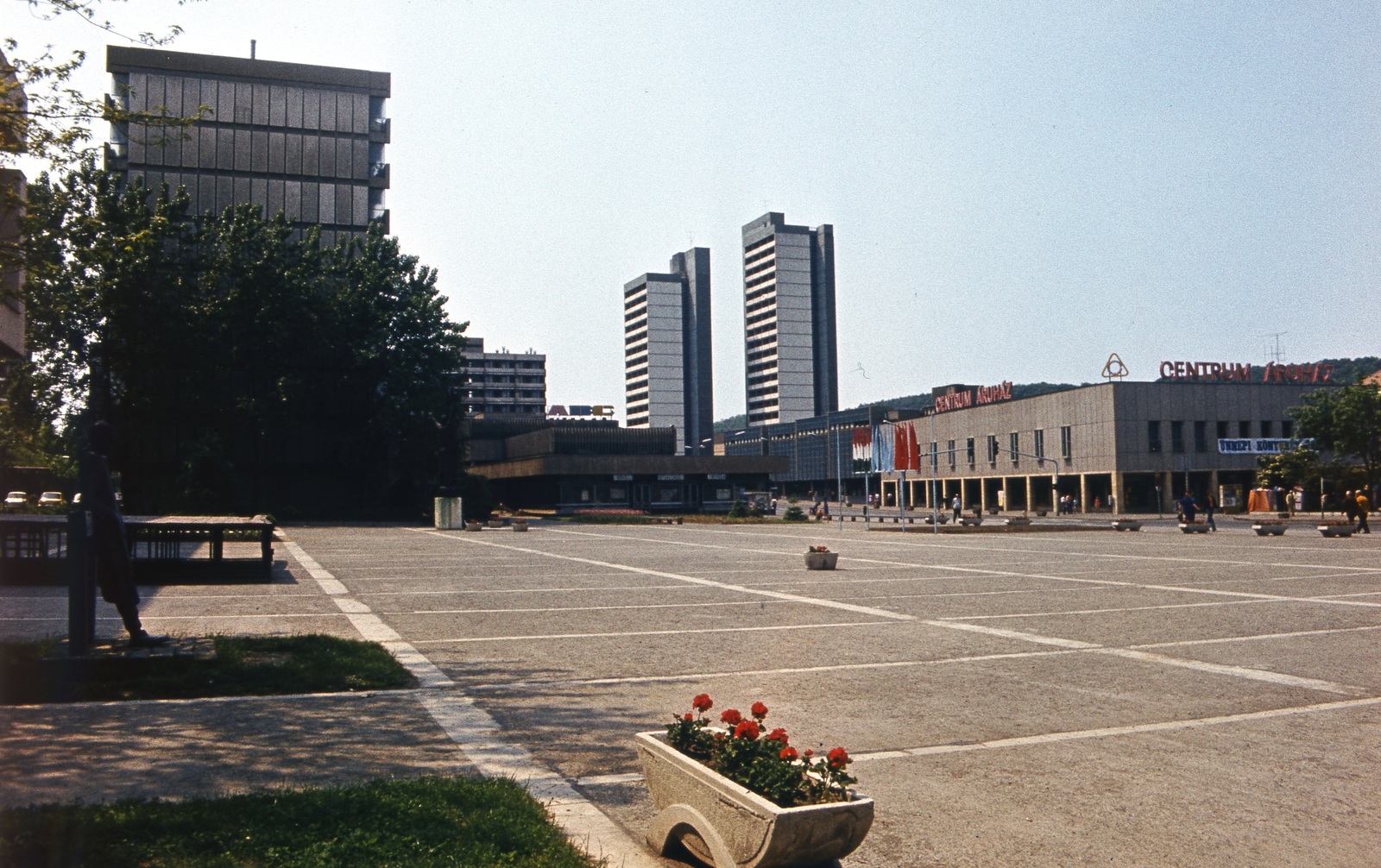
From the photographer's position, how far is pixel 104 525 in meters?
9.98

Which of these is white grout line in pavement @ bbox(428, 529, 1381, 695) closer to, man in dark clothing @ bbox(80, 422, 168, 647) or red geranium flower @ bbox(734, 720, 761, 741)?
man in dark clothing @ bbox(80, 422, 168, 647)

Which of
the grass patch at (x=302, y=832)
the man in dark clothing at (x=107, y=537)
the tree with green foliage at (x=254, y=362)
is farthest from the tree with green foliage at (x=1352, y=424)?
the grass patch at (x=302, y=832)

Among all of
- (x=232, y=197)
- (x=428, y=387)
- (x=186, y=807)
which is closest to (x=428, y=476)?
(x=428, y=387)

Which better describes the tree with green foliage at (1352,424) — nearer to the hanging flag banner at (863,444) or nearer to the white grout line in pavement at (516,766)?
the hanging flag banner at (863,444)

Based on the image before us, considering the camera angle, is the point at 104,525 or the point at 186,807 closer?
the point at 186,807

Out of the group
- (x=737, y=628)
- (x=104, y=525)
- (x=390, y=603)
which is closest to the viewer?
(x=104, y=525)

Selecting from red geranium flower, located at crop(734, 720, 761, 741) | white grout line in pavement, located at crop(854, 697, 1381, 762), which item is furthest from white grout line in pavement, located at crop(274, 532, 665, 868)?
white grout line in pavement, located at crop(854, 697, 1381, 762)

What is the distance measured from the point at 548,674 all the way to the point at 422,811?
502 cm

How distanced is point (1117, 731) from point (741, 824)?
456cm

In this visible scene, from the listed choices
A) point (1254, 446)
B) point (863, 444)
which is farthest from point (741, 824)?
point (1254, 446)

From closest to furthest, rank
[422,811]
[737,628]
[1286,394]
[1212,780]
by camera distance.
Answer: [422,811]
[1212,780]
[737,628]
[1286,394]

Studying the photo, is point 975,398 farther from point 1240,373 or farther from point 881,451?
point 881,451

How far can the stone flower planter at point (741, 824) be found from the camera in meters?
4.23

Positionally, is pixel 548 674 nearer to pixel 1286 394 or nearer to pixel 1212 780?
pixel 1212 780
